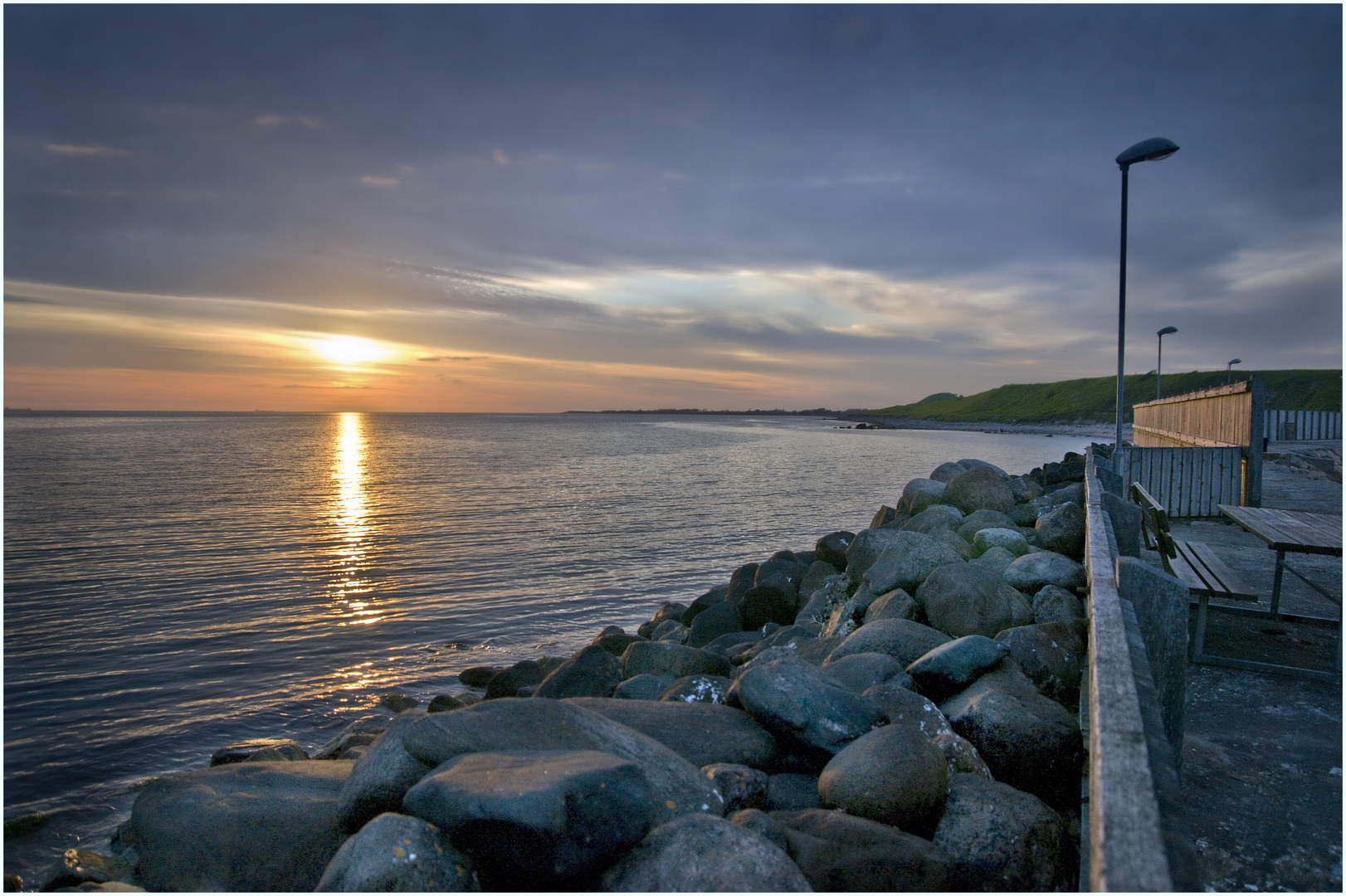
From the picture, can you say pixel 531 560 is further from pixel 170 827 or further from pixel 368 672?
pixel 170 827

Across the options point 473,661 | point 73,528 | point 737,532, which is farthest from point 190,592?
point 737,532

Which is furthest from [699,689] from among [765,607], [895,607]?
[765,607]

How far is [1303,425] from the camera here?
35.7 meters

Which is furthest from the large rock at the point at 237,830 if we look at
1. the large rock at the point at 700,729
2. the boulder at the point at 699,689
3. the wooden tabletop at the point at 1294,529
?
the wooden tabletop at the point at 1294,529

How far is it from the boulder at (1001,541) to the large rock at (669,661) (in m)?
3.00

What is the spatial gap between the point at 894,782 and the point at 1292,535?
165 inches

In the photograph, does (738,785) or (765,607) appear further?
(765,607)

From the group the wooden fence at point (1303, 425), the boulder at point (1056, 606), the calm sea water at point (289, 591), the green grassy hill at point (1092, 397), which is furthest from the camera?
the green grassy hill at point (1092, 397)

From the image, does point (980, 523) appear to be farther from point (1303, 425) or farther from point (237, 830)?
point (1303, 425)

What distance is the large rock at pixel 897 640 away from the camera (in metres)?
5.18

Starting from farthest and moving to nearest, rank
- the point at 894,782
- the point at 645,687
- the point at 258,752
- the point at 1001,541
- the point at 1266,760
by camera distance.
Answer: the point at 1001,541
the point at 258,752
the point at 645,687
the point at 1266,760
the point at 894,782

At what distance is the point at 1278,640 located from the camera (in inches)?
215

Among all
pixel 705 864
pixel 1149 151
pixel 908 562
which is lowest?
pixel 705 864

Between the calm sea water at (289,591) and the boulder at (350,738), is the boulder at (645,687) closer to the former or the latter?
the boulder at (350,738)
